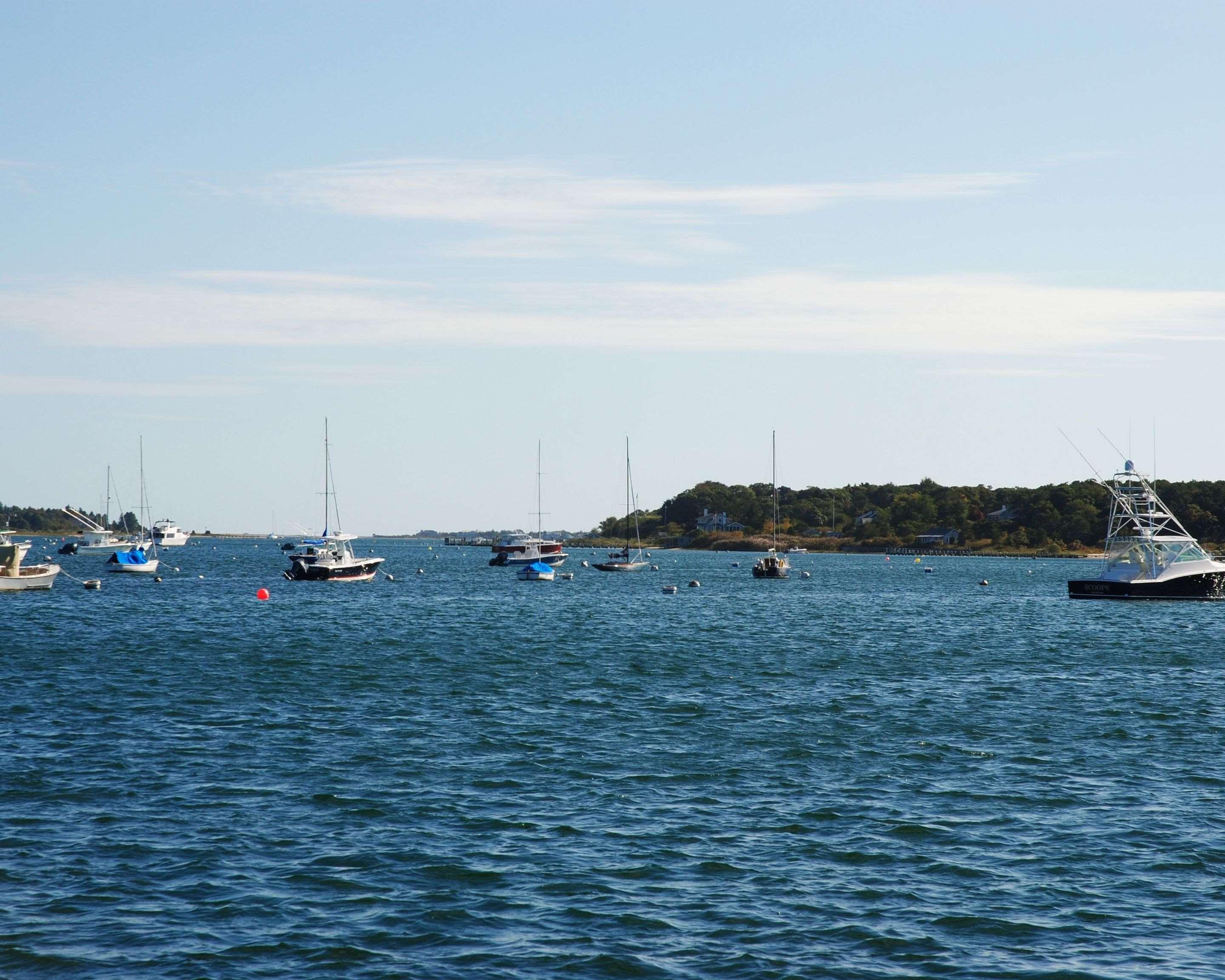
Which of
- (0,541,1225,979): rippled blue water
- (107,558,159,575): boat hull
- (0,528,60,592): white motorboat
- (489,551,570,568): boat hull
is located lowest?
(0,541,1225,979): rippled blue water

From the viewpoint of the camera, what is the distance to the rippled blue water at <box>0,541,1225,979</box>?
17984 millimetres

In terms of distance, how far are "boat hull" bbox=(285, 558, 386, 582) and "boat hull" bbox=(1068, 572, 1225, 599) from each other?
7402 cm

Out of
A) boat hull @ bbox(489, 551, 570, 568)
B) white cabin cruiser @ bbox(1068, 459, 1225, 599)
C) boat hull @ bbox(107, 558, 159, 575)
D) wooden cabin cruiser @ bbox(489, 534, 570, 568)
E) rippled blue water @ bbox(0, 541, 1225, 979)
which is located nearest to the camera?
rippled blue water @ bbox(0, 541, 1225, 979)

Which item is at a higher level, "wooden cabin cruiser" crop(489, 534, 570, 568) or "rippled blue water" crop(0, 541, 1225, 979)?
"wooden cabin cruiser" crop(489, 534, 570, 568)

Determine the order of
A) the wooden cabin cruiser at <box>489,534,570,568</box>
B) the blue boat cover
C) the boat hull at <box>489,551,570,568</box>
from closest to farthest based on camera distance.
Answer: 1. the blue boat cover
2. the boat hull at <box>489,551,570,568</box>
3. the wooden cabin cruiser at <box>489,534,570,568</box>

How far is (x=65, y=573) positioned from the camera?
153m

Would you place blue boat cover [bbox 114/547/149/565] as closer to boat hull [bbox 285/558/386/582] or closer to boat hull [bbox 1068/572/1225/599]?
boat hull [bbox 285/558/386/582]

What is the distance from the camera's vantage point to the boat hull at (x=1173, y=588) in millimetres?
95688

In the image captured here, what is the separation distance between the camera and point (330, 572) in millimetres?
132625

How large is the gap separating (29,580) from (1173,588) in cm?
9202

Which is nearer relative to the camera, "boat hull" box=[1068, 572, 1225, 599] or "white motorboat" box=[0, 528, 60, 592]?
"boat hull" box=[1068, 572, 1225, 599]

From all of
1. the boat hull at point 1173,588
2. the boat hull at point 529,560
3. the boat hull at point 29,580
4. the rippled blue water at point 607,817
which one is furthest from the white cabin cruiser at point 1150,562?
the boat hull at point 529,560

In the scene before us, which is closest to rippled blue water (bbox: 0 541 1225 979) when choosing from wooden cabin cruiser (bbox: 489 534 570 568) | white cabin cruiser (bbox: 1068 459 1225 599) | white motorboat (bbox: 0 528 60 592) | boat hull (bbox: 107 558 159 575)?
Answer: white cabin cruiser (bbox: 1068 459 1225 599)

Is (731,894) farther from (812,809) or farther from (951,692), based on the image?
(951,692)
